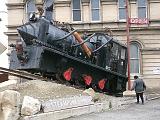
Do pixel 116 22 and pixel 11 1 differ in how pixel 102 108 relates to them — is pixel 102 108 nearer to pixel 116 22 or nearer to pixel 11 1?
pixel 116 22

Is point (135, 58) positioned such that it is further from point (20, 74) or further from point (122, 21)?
point (20, 74)

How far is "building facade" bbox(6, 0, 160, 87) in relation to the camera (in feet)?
124

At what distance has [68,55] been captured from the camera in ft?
68.6

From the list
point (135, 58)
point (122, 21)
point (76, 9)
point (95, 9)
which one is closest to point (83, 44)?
point (135, 58)

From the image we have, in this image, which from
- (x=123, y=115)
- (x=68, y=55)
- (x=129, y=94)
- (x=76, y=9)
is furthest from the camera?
(x=76, y=9)

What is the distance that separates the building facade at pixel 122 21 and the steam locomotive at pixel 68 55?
13.3 metres

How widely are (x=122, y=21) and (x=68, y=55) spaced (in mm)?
17898

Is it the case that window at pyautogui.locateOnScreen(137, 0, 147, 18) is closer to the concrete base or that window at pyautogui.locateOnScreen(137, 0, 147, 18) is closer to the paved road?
the concrete base

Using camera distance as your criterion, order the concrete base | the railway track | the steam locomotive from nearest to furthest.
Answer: the railway track, the steam locomotive, the concrete base

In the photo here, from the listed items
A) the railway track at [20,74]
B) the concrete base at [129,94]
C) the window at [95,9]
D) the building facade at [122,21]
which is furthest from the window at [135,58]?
the railway track at [20,74]

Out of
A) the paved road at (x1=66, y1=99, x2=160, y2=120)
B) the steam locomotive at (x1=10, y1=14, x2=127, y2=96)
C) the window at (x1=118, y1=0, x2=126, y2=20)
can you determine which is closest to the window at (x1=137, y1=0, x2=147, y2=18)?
the window at (x1=118, y1=0, x2=126, y2=20)

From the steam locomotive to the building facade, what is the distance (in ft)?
43.6

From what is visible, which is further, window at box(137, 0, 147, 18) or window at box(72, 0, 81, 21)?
A: window at box(72, 0, 81, 21)

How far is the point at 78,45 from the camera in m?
21.8
